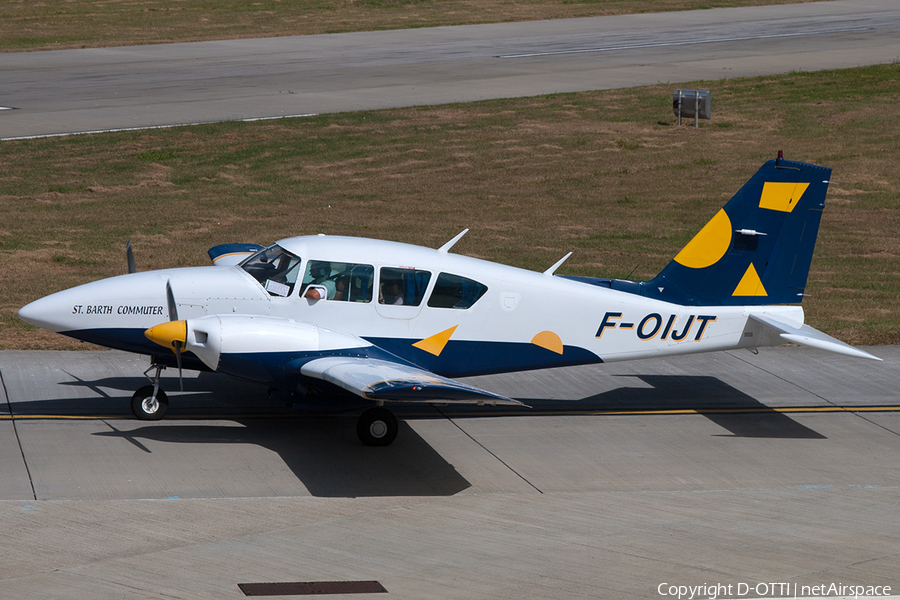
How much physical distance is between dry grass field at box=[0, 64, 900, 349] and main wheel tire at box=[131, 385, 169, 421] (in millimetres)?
3977

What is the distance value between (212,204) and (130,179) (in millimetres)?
3195

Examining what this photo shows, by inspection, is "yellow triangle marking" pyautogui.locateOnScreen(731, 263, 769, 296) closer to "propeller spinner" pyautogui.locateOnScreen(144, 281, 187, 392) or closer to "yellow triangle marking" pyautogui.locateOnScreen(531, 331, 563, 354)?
"yellow triangle marking" pyautogui.locateOnScreen(531, 331, 563, 354)

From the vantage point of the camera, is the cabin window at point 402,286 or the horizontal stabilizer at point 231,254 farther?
the horizontal stabilizer at point 231,254

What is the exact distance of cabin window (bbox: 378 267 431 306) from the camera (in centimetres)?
1254

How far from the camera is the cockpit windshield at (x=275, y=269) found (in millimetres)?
12297

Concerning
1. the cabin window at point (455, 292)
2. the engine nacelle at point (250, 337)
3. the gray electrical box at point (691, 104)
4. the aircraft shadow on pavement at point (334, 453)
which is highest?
the gray electrical box at point (691, 104)

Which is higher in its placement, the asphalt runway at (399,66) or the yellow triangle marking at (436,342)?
the asphalt runway at (399,66)

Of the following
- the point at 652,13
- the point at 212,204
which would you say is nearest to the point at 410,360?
the point at 212,204

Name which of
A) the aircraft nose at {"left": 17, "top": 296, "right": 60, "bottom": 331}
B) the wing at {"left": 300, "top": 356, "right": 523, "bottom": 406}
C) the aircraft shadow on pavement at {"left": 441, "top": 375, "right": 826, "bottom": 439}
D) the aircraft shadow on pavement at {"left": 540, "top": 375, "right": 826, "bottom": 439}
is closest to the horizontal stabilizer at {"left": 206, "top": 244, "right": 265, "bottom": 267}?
the aircraft nose at {"left": 17, "top": 296, "right": 60, "bottom": 331}

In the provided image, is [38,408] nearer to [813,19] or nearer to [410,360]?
[410,360]

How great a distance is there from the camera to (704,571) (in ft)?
29.9

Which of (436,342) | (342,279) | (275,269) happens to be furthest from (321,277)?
(436,342)

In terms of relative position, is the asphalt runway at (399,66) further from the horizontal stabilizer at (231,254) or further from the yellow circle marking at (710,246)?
the yellow circle marking at (710,246)

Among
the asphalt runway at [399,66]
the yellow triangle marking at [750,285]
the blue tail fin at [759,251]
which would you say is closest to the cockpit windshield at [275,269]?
the blue tail fin at [759,251]
